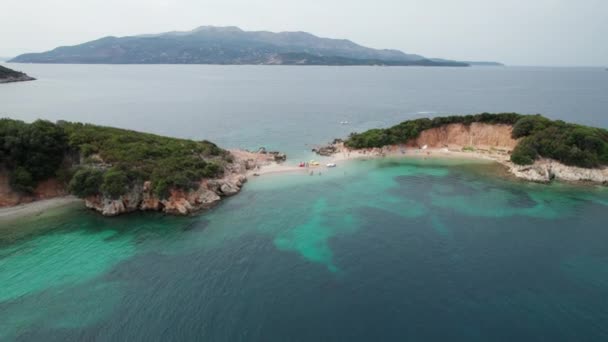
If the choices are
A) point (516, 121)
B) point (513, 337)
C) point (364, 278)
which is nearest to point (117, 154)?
point (364, 278)

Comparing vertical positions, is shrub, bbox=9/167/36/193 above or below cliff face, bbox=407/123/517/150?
below

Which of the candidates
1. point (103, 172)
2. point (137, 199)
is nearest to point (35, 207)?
point (103, 172)

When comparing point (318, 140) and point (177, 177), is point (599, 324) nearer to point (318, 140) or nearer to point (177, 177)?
point (177, 177)

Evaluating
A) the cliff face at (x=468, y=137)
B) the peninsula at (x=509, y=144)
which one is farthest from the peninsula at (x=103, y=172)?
the cliff face at (x=468, y=137)

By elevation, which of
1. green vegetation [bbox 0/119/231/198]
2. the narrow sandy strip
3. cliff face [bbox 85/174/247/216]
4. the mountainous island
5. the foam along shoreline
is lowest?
the foam along shoreline

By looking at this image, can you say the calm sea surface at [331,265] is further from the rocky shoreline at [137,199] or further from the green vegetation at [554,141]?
the green vegetation at [554,141]

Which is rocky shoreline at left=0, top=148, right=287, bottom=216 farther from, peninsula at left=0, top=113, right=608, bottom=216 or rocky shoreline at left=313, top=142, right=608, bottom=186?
rocky shoreline at left=313, top=142, right=608, bottom=186

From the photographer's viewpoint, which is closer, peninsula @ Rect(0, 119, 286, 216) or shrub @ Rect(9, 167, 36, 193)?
peninsula @ Rect(0, 119, 286, 216)

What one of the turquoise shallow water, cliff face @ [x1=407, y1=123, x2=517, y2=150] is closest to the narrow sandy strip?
cliff face @ [x1=407, y1=123, x2=517, y2=150]
